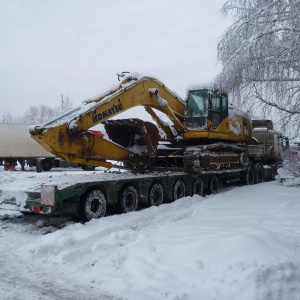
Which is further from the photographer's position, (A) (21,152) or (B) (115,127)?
(A) (21,152)

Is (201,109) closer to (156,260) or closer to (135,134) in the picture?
(135,134)

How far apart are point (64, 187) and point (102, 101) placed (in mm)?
2352

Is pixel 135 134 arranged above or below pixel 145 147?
above

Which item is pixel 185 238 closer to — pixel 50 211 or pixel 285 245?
pixel 285 245

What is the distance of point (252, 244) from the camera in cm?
510

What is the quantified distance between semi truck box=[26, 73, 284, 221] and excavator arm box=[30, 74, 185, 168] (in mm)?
21

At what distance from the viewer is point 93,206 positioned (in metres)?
8.40

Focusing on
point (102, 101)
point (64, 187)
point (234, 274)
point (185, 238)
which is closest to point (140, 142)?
point (102, 101)

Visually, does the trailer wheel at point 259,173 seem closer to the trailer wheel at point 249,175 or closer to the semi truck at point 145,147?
the trailer wheel at point 249,175

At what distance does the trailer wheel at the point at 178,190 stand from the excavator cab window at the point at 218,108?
2260mm

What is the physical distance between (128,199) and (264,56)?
5.38 metres

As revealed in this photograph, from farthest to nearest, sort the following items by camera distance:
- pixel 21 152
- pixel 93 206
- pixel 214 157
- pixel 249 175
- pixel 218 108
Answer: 1. pixel 21 152
2. pixel 249 175
3. pixel 218 108
4. pixel 214 157
5. pixel 93 206

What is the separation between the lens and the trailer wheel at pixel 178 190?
11.1 meters

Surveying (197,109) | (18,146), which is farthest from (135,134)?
(18,146)
